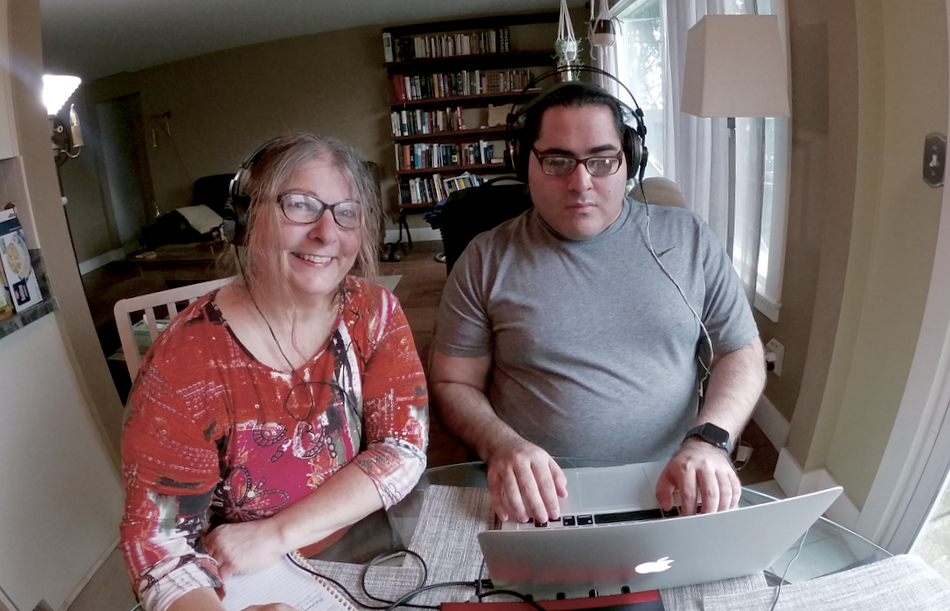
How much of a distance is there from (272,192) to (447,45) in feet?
16.8

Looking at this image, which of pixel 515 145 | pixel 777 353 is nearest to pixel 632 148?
pixel 515 145

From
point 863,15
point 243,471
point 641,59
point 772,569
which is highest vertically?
point 641,59

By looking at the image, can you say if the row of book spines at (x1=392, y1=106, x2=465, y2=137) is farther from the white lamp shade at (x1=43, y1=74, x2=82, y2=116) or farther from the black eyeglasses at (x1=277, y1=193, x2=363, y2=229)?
the black eyeglasses at (x1=277, y1=193, x2=363, y2=229)

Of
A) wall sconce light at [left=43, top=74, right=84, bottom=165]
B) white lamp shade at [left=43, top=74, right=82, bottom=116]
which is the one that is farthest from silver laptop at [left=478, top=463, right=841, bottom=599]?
white lamp shade at [left=43, top=74, right=82, bottom=116]

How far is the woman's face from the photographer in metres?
0.86

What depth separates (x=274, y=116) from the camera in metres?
5.95

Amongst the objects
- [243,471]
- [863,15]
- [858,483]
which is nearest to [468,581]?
[243,471]

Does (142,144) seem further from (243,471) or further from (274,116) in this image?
(243,471)

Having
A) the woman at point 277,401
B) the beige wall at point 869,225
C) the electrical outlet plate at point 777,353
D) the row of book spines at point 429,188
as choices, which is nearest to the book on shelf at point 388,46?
the row of book spines at point 429,188

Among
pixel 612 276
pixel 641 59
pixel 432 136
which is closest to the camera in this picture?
pixel 612 276

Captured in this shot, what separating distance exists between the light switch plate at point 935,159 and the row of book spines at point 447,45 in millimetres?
4793

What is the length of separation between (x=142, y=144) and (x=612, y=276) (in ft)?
21.4

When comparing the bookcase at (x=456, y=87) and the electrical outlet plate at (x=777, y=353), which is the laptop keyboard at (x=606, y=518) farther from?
the bookcase at (x=456, y=87)

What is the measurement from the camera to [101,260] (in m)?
5.63
